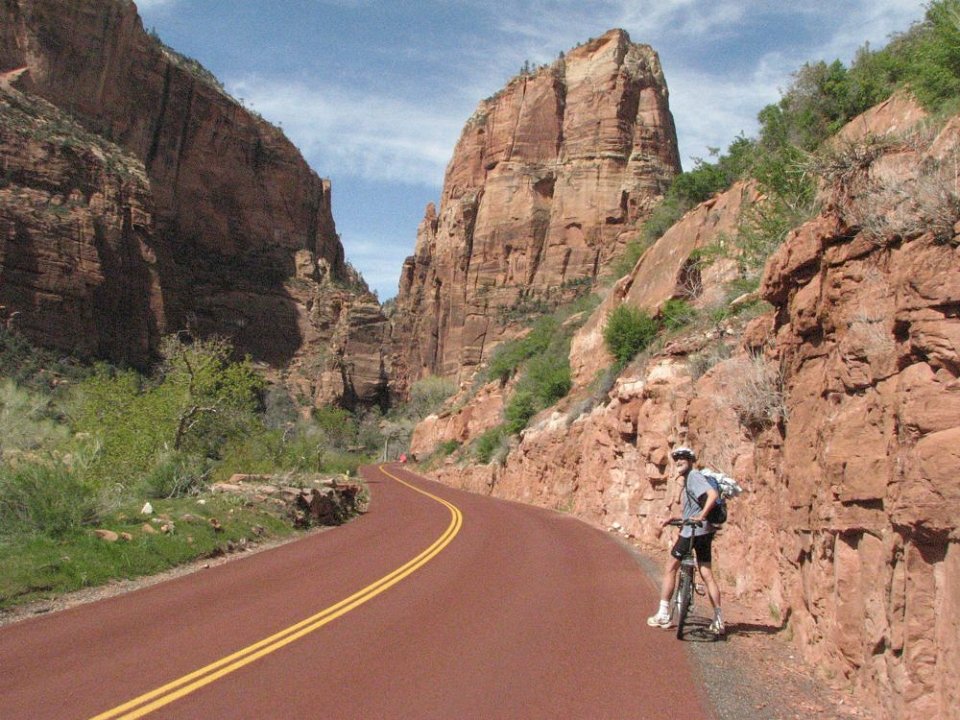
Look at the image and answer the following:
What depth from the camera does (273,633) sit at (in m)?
7.49

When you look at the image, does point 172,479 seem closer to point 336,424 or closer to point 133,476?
point 133,476

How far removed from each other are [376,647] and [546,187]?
7424 cm

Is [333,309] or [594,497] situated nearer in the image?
[594,497]

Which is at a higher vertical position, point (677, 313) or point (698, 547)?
point (677, 313)

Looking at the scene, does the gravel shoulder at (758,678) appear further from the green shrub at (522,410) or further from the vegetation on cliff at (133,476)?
the green shrub at (522,410)

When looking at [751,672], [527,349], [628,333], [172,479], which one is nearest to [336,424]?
[527,349]

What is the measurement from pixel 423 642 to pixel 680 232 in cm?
2259

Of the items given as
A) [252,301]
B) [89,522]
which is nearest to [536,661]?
[89,522]

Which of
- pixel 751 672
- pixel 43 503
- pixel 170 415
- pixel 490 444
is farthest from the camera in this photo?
pixel 490 444

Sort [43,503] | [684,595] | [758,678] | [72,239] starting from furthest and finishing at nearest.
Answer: [72,239], [43,503], [684,595], [758,678]

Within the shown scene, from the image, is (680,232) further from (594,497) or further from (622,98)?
(622,98)

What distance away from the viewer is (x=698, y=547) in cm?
740

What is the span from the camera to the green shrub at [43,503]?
10945mm

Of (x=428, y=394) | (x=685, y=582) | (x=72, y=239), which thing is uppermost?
(x=72, y=239)
